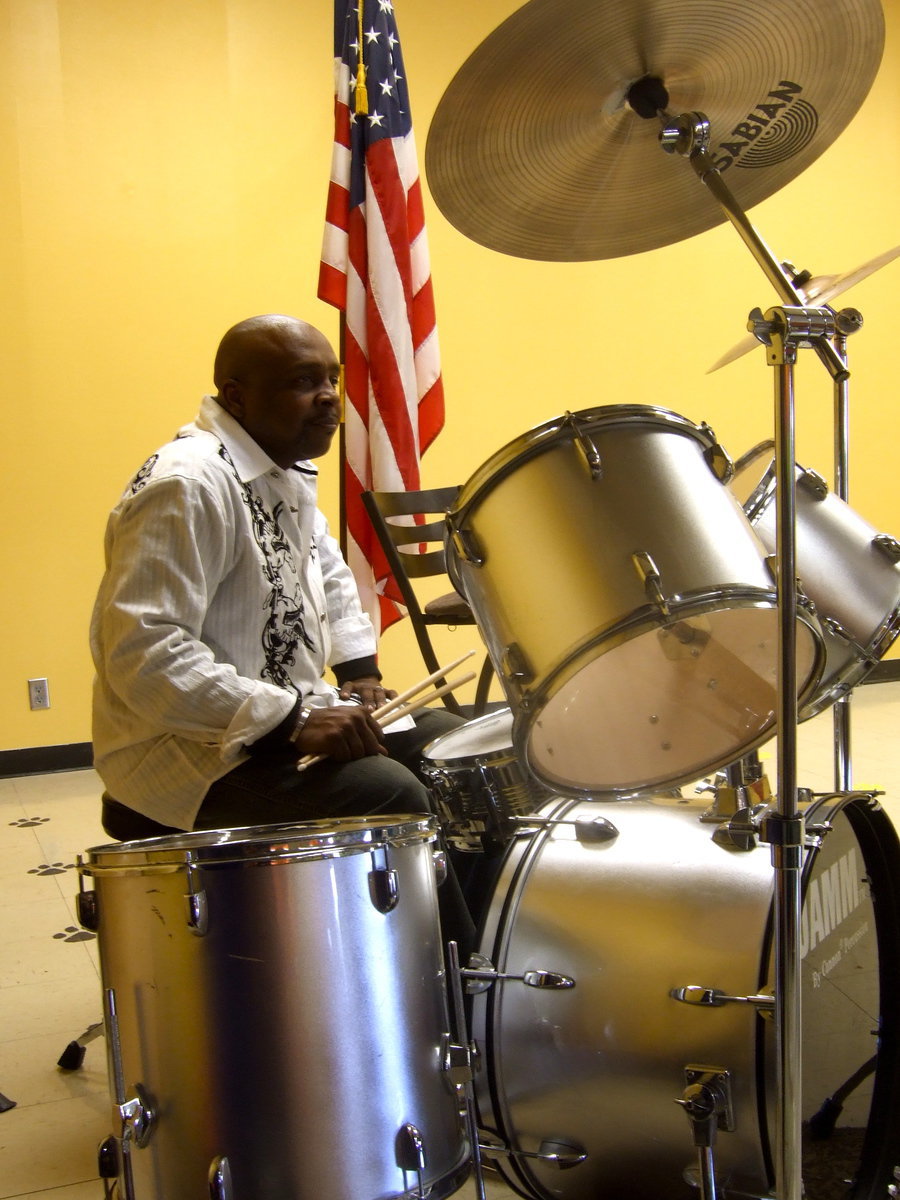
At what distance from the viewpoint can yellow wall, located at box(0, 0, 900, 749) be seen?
13.8ft

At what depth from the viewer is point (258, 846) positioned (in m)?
1.08

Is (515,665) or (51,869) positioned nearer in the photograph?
(515,665)

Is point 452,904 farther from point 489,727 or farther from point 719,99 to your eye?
point 719,99

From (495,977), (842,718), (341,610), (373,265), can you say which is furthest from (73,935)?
(373,265)

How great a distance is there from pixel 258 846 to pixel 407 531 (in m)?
1.98

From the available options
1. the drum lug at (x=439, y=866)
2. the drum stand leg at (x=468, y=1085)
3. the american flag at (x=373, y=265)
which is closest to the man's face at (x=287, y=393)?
the drum lug at (x=439, y=866)

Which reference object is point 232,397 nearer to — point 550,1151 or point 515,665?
point 515,665

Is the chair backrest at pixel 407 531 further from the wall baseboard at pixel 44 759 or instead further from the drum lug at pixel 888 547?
the wall baseboard at pixel 44 759

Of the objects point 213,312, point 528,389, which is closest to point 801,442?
point 528,389

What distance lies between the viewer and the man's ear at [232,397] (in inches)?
71.6

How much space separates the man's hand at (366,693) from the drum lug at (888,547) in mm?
831

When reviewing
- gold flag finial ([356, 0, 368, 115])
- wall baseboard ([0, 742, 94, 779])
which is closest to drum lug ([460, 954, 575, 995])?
gold flag finial ([356, 0, 368, 115])

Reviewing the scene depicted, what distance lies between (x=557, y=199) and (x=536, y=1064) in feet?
3.58

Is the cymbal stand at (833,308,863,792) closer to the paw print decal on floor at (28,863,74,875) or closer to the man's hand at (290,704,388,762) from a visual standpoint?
the man's hand at (290,704,388,762)
